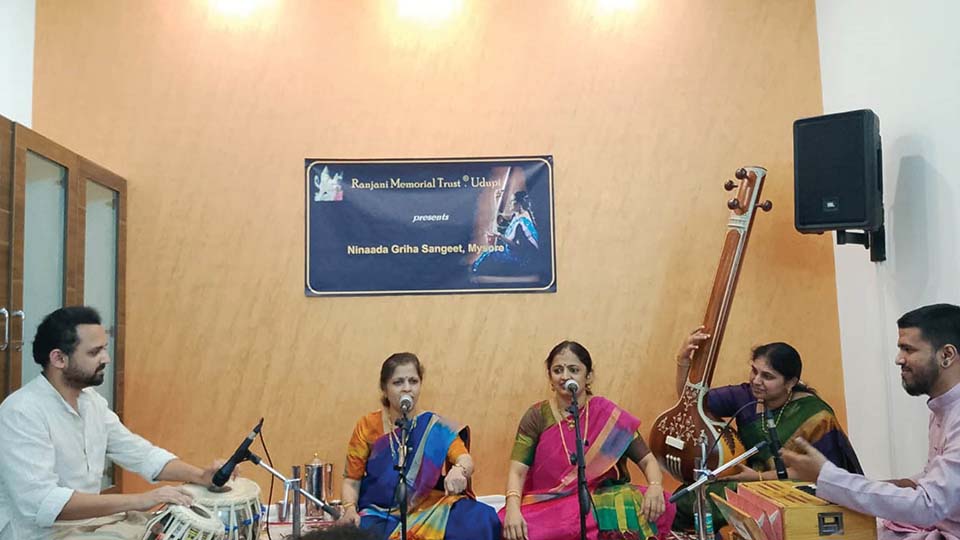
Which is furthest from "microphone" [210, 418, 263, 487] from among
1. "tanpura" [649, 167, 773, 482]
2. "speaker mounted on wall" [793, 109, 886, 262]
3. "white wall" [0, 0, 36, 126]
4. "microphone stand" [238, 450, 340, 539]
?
"speaker mounted on wall" [793, 109, 886, 262]

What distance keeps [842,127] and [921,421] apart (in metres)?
1.42

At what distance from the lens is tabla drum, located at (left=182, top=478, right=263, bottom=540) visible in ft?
8.80

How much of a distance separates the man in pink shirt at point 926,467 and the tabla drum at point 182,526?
1.92 m

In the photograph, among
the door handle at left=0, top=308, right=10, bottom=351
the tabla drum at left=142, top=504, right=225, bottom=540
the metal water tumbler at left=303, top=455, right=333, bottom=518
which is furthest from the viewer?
the metal water tumbler at left=303, top=455, right=333, bottom=518

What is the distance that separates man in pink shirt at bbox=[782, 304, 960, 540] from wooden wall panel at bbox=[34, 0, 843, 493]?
175 centimetres

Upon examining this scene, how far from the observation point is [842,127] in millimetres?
3811

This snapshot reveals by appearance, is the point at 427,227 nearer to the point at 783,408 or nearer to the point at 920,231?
the point at 783,408

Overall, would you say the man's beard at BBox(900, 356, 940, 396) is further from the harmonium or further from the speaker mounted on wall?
the speaker mounted on wall

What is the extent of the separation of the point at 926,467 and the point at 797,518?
63 cm

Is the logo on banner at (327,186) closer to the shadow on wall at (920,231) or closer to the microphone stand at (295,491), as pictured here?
the microphone stand at (295,491)

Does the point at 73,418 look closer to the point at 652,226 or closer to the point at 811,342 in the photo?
the point at 652,226

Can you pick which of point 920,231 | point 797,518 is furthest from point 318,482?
point 920,231

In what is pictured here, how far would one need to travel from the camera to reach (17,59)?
14.2 ft

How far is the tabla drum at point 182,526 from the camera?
101 inches
